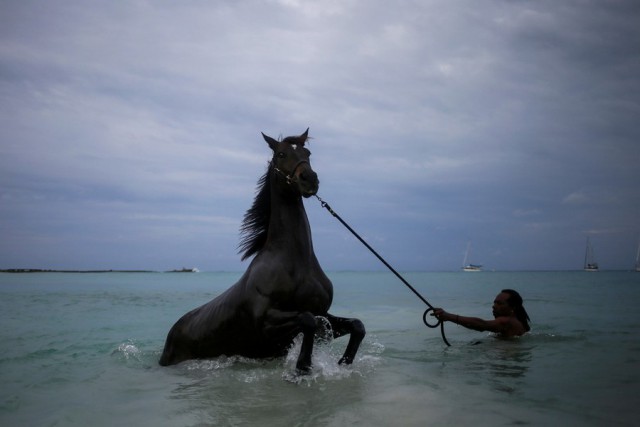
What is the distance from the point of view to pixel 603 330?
9242mm

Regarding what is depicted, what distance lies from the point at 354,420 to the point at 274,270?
5.53 feet

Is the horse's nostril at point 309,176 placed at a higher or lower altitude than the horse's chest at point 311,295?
higher

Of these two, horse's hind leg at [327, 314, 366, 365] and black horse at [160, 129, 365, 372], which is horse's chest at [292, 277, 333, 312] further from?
horse's hind leg at [327, 314, 366, 365]

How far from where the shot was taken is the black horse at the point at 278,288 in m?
4.58

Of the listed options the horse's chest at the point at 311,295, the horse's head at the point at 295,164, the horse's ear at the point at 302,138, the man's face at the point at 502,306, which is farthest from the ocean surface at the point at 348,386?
the horse's ear at the point at 302,138

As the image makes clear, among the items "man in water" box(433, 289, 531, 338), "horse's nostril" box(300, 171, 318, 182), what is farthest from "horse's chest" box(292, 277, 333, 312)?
"man in water" box(433, 289, 531, 338)

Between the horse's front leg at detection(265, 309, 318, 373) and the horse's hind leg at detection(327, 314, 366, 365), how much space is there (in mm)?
514

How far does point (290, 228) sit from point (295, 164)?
0.66 m

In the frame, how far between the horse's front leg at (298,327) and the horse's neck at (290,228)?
598mm

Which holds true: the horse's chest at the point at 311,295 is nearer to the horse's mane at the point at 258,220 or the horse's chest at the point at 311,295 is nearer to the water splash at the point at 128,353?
the horse's mane at the point at 258,220

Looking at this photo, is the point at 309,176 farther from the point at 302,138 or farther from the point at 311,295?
the point at 311,295

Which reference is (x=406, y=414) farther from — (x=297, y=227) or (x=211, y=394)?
(x=297, y=227)

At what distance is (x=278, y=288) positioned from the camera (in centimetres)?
460

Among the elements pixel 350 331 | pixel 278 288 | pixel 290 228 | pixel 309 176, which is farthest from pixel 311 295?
pixel 309 176
